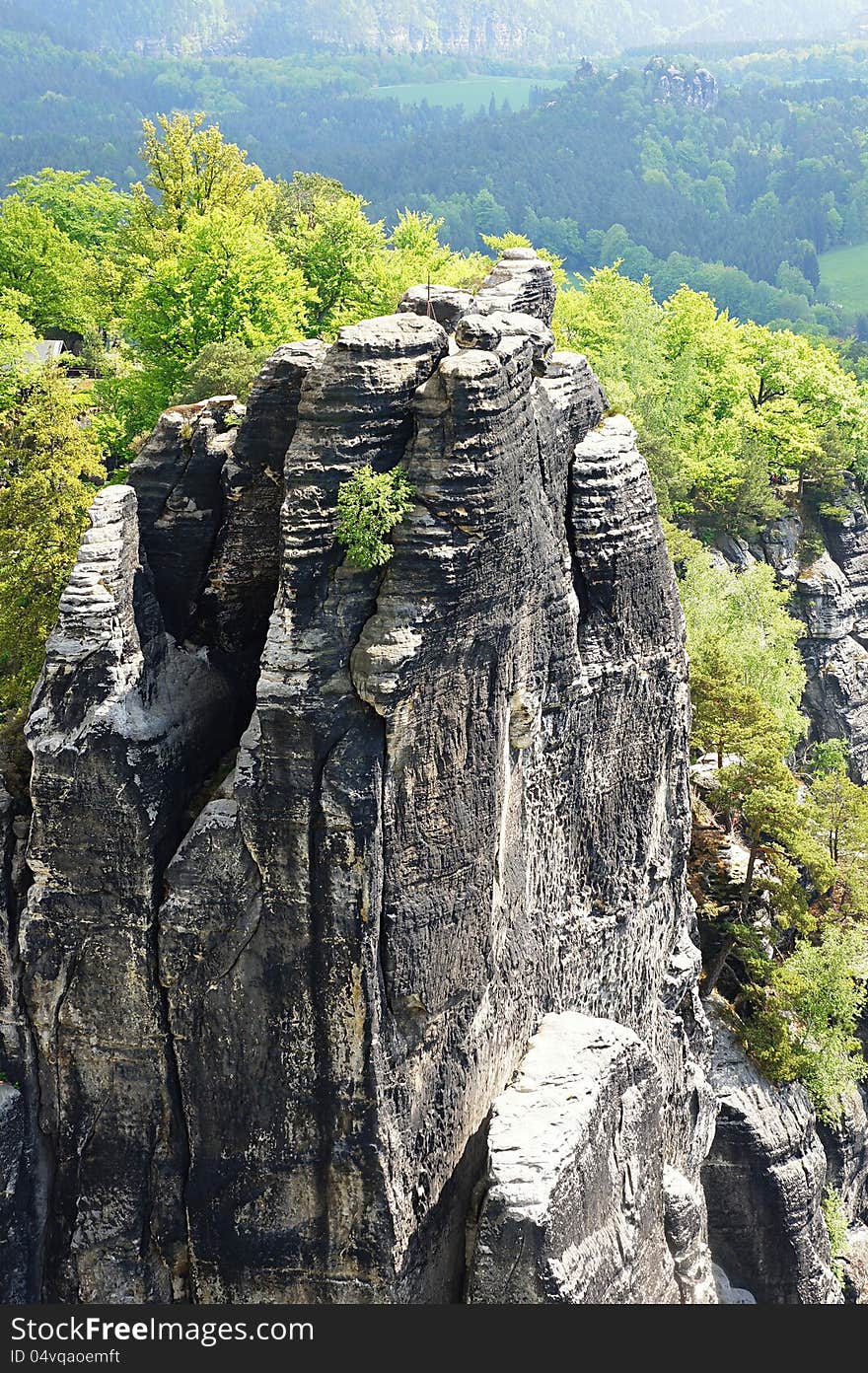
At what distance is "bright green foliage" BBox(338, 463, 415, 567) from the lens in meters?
24.3

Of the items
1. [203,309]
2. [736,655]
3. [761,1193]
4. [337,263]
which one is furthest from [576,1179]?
[337,263]

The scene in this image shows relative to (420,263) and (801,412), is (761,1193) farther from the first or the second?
(801,412)

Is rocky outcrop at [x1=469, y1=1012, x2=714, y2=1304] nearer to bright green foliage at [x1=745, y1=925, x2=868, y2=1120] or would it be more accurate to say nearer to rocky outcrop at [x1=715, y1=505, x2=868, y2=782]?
bright green foliage at [x1=745, y1=925, x2=868, y2=1120]

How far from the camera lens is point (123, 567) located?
26.7 meters

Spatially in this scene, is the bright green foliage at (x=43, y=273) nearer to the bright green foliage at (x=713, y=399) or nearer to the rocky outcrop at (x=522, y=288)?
the bright green foliage at (x=713, y=399)

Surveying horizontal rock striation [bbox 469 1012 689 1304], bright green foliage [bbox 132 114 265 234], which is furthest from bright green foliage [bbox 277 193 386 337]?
horizontal rock striation [bbox 469 1012 689 1304]

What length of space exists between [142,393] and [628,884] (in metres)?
22.0

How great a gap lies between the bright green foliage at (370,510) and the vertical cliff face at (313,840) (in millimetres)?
296

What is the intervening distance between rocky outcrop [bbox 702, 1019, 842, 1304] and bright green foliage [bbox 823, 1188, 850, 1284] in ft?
9.54

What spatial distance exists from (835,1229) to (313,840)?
2656 cm

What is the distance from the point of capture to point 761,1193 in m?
39.3

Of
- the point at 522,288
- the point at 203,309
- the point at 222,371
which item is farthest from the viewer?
the point at 203,309

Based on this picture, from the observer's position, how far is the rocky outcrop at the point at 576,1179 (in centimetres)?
2534

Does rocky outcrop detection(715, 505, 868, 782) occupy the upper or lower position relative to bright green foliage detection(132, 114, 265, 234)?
lower
